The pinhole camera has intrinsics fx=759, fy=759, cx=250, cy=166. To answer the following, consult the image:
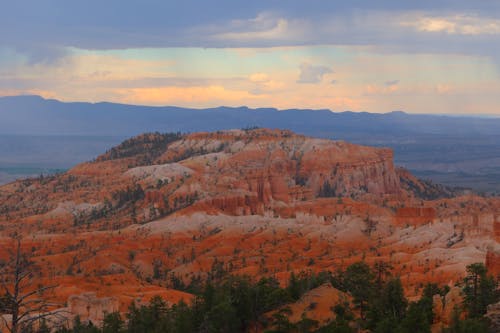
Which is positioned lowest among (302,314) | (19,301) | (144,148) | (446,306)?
(302,314)

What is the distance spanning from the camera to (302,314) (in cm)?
3941

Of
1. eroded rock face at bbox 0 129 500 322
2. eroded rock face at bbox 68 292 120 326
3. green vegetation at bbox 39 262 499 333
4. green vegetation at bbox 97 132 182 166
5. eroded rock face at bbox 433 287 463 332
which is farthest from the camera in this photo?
green vegetation at bbox 97 132 182 166

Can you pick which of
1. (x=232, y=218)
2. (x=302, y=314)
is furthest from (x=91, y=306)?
(x=232, y=218)

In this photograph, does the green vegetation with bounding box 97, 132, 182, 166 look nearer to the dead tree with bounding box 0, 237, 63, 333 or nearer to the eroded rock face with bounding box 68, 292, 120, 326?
the dead tree with bounding box 0, 237, 63, 333

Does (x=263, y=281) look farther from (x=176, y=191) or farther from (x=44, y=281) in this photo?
(x=176, y=191)

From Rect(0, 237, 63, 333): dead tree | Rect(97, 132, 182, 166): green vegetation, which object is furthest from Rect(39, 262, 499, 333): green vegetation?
Rect(97, 132, 182, 166): green vegetation

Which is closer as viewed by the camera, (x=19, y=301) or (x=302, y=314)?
(x=19, y=301)

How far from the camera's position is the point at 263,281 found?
44.1 meters

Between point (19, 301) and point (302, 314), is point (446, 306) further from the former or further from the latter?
point (19, 301)

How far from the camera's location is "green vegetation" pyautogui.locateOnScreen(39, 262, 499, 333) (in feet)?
117

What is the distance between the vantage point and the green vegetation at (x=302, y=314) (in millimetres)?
35781

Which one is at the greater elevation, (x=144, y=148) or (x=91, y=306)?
(x=144, y=148)

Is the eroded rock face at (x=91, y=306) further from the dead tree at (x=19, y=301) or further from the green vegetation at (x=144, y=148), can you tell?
the green vegetation at (x=144, y=148)

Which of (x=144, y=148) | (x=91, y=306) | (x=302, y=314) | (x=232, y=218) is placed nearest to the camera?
(x=302, y=314)
